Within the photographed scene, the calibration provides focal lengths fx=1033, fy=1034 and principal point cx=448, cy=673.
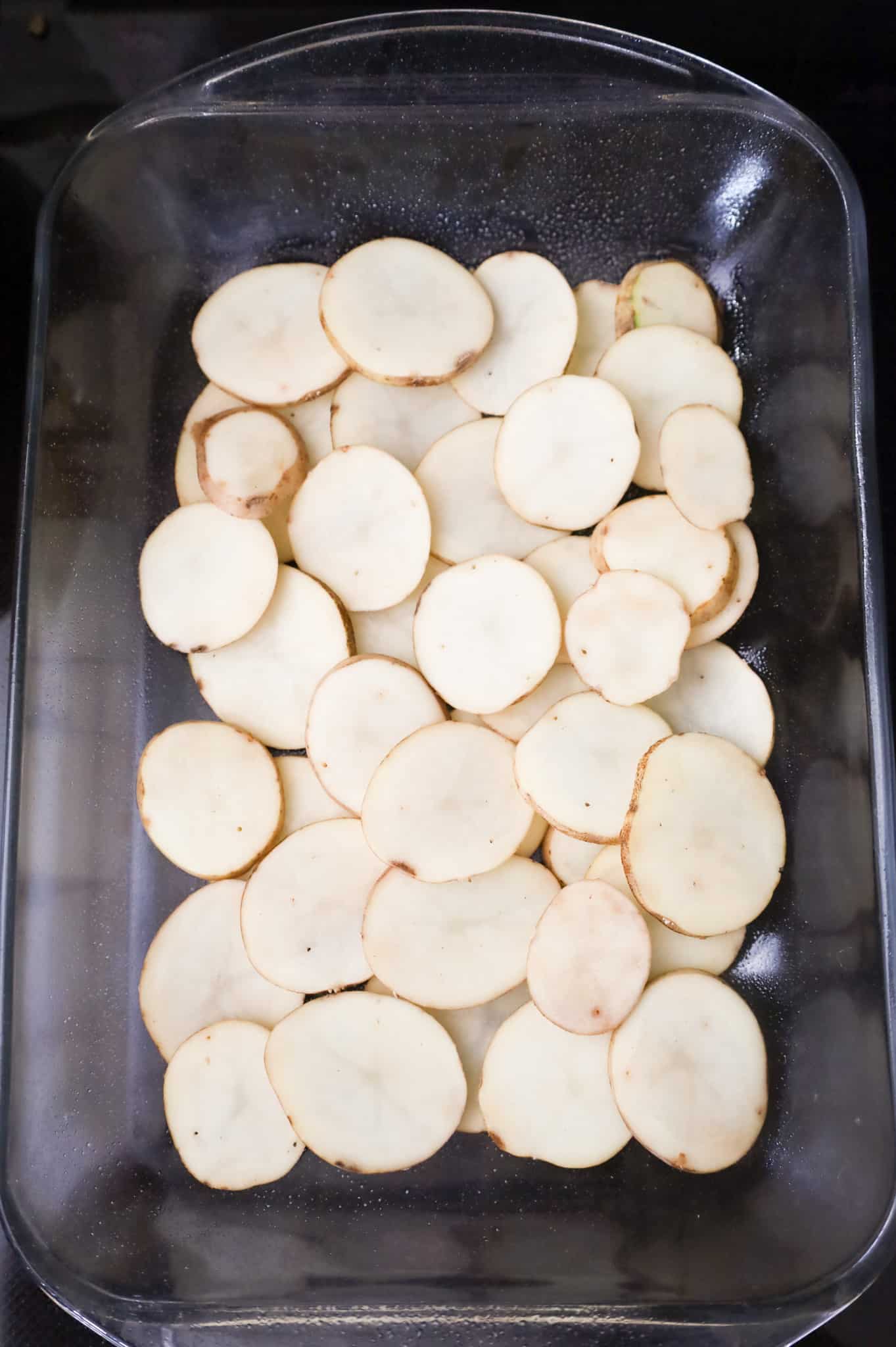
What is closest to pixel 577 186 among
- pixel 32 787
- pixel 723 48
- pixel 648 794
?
pixel 723 48

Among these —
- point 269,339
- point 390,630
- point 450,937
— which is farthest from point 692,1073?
point 269,339

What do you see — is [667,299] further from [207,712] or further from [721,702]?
[207,712]

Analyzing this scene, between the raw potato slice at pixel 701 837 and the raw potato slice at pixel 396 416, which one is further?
the raw potato slice at pixel 396 416

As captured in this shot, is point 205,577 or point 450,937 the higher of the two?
point 205,577

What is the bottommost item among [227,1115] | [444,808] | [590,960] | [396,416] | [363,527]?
[227,1115]

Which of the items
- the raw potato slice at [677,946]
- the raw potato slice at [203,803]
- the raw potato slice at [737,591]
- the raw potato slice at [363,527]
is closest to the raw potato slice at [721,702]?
the raw potato slice at [737,591]

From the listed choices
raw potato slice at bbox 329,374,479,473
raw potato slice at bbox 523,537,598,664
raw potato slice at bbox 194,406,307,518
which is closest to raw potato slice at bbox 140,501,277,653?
raw potato slice at bbox 194,406,307,518

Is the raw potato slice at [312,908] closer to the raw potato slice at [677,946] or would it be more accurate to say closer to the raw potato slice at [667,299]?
the raw potato slice at [677,946]
